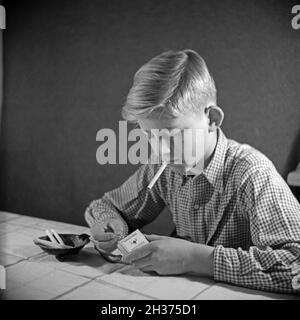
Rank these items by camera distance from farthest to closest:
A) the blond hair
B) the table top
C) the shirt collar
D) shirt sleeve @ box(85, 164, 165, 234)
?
shirt sleeve @ box(85, 164, 165, 234) → the shirt collar → the blond hair → the table top

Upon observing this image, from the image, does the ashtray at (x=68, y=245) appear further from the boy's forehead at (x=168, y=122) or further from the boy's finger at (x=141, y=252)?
the boy's forehead at (x=168, y=122)

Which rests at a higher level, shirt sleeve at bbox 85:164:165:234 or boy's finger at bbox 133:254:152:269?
shirt sleeve at bbox 85:164:165:234

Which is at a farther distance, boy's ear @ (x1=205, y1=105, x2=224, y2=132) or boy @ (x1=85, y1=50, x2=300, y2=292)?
boy's ear @ (x1=205, y1=105, x2=224, y2=132)

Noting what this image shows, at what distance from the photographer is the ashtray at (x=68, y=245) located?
38.8 inches

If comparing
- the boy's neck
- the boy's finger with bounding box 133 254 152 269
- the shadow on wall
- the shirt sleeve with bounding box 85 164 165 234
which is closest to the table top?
the boy's finger with bounding box 133 254 152 269

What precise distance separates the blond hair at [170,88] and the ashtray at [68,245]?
320mm

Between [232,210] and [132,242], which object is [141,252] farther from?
[232,210]

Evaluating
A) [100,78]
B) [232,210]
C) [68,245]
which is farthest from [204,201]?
[100,78]

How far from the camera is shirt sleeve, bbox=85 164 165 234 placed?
4.03ft

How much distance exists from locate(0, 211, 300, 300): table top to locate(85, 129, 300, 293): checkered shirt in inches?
1.7

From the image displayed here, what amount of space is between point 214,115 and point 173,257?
0.35 metres

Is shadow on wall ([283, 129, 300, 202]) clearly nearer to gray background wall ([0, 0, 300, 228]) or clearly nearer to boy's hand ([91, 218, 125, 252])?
gray background wall ([0, 0, 300, 228])

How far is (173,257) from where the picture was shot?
2.91ft
